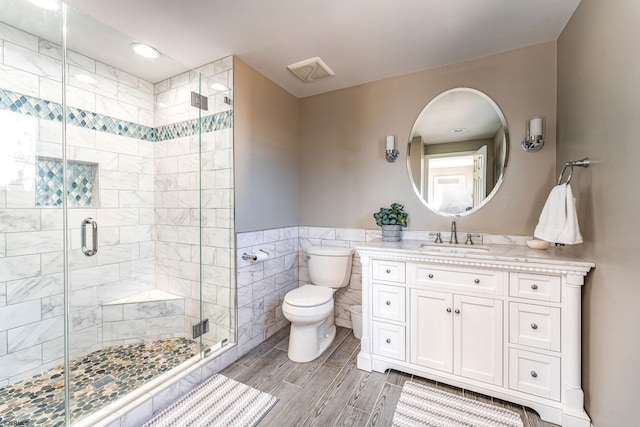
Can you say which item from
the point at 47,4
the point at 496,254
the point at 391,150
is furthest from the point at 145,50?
the point at 496,254

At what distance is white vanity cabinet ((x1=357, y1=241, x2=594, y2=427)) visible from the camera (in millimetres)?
1429

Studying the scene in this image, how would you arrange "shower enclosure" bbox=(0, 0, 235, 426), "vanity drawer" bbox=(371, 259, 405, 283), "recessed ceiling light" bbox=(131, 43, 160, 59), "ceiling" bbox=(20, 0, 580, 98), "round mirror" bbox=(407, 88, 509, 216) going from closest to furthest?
"ceiling" bbox=(20, 0, 580, 98), "shower enclosure" bbox=(0, 0, 235, 426), "vanity drawer" bbox=(371, 259, 405, 283), "recessed ceiling light" bbox=(131, 43, 160, 59), "round mirror" bbox=(407, 88, 509, 216)

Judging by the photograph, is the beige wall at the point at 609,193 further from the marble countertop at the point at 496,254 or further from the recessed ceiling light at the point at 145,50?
the recessed ceiling light at the point at 145,50

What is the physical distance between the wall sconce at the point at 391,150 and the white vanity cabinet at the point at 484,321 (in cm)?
88

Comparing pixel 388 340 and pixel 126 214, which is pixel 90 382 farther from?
pixel 388 340

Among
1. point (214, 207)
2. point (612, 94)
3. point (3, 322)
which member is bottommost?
point (3, 322)

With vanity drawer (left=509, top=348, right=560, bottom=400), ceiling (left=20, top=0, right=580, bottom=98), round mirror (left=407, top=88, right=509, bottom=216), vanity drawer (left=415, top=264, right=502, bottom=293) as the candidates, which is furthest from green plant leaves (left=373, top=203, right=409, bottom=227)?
ceiling (left=20, top=0, right=580, bottom=98)

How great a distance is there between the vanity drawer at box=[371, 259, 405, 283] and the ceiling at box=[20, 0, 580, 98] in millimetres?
1595

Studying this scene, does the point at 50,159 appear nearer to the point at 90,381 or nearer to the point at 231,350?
the point at 90,381

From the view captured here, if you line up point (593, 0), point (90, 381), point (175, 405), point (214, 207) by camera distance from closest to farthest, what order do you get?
point (593, 0), point (175, 405), point (90, 381), point (214, 207)

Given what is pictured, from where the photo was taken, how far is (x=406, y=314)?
1.82 metres

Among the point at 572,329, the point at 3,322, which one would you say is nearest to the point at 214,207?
the point at 3,322

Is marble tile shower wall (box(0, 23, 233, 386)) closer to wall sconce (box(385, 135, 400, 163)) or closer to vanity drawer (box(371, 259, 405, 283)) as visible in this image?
vanity drawer (box(371, 259, 405, 283))

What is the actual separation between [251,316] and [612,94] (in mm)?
2619
